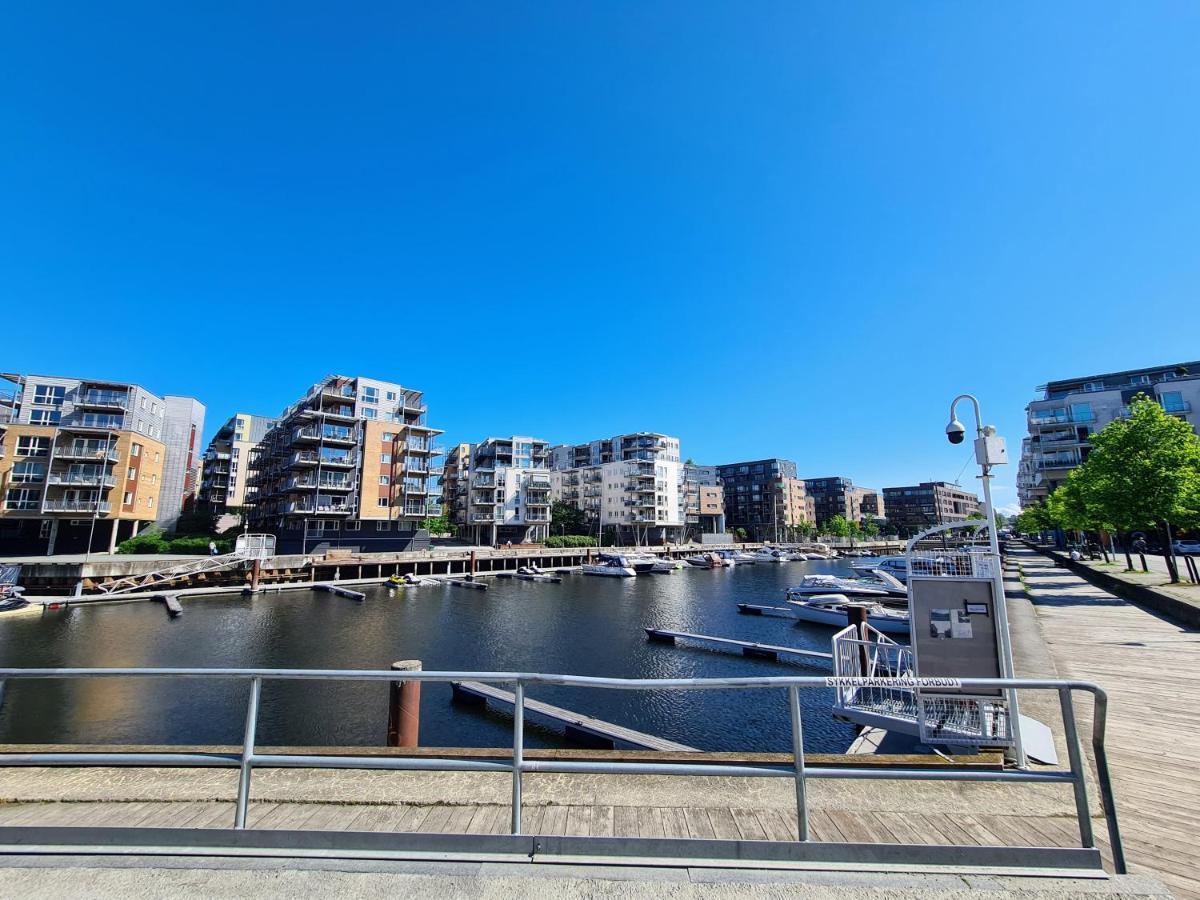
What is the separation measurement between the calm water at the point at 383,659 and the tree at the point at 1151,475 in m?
16.3

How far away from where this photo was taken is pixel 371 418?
63.6 metres

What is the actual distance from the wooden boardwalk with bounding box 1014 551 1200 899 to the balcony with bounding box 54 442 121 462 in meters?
70.4

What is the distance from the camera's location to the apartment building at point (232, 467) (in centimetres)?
9075

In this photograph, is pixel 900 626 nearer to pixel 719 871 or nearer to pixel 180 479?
pixel 719 871

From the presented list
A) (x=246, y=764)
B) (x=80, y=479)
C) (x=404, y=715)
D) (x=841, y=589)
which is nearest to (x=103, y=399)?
(x=80, y=479)

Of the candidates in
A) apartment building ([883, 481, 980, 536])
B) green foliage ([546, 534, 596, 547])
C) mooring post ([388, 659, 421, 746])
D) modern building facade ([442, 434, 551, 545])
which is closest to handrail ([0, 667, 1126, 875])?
mooring post ([388, 659, 421, 746])

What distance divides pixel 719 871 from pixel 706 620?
106 feet

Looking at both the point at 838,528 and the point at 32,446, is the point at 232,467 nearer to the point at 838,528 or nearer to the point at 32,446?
the point at 32,446

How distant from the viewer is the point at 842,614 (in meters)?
30.2

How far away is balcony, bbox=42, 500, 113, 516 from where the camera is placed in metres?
48.7

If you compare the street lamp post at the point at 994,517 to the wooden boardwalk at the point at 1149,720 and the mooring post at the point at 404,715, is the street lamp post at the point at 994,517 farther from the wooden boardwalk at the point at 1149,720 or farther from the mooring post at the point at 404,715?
the mooring post at the point at 404,715

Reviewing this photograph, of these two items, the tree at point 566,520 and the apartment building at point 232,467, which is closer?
the apartment building at point 232,467

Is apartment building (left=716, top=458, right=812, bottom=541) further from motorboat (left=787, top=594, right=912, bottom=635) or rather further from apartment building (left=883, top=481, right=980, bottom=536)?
motorboat (left=787, top=594, right=912, bottom=635)

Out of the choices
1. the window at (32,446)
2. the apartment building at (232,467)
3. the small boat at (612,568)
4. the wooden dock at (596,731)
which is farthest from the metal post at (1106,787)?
the apartment building at (232,467)
